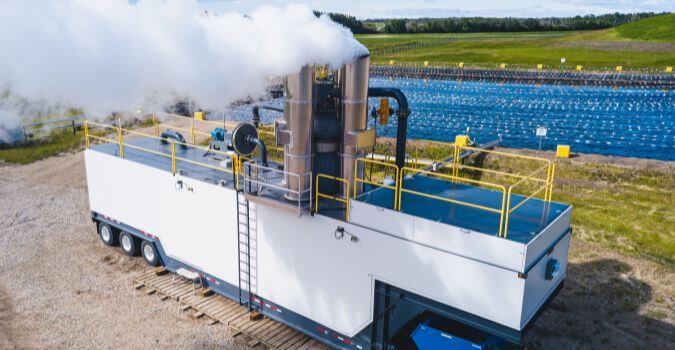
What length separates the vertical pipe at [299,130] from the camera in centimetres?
984

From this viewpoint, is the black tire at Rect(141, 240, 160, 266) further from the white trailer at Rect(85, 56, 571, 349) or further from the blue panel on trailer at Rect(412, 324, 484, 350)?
the blue panel on trailer at Rect(412, 324, 484, 350)

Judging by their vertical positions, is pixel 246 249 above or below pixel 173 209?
below

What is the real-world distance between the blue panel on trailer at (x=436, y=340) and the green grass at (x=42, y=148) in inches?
950

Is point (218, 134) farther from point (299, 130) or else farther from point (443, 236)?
point (443, 236)

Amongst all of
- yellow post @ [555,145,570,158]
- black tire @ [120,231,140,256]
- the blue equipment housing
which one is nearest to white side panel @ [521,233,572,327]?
the blue equipment housing

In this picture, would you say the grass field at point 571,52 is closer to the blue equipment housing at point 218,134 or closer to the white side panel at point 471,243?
the blue equipment housing at point 218,134

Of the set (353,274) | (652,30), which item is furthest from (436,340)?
(652,30)

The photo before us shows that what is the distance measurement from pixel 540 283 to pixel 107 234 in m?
12.7

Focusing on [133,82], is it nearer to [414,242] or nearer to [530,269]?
[414,242]

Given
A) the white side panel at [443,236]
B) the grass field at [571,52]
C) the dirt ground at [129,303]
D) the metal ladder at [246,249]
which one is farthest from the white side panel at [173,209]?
the grass field at [571,52]

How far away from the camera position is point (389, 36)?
153m

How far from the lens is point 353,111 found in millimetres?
10094

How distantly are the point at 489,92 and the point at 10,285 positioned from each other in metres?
49.4

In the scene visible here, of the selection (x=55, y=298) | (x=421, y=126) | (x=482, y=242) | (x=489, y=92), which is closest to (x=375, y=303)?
(x=482, y=242)
